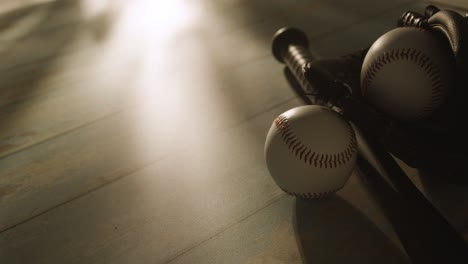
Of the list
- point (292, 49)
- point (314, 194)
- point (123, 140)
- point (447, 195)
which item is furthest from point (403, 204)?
point (123, 140)

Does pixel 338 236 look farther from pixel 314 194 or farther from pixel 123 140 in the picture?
pixel 123 140

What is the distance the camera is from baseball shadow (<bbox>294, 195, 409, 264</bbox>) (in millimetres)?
1065

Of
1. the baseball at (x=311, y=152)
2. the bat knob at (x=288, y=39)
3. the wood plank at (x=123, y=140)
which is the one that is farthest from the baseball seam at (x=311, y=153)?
the bat knob at (x=288, y=39)

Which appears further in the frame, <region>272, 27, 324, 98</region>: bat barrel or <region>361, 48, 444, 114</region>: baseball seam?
<region>272, 27, 324, 98</region>: bat barrel

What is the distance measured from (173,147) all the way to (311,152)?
747mm

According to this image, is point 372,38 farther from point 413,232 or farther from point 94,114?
point 94,114

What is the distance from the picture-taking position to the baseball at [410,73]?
4.09 feet

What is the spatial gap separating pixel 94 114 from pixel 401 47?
1578 millimetres

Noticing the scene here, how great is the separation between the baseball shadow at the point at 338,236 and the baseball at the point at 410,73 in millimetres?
414

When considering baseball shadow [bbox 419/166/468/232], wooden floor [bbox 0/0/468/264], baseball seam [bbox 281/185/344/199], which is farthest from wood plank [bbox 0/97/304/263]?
baseball shadow [bbox 419/166/468/232]

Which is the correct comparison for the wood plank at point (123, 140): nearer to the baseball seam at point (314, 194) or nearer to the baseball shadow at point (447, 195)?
the baseball seam at point (314, 194)

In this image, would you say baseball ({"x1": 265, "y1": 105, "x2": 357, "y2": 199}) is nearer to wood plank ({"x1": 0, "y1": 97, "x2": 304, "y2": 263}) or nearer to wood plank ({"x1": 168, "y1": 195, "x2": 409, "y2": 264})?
wood plank ({"x1": 168, "y1": 195, "x2": 409, "y2": 264})

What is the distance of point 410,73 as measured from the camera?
4.14ft

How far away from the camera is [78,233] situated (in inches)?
51.7
